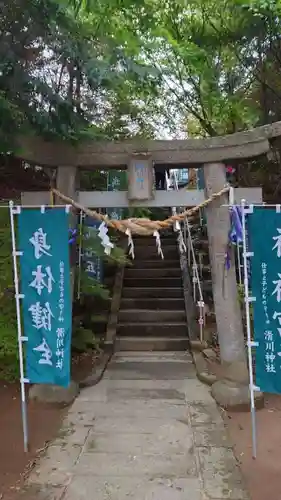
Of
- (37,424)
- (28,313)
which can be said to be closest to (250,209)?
(28,313)

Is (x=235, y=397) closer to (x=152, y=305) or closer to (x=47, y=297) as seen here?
(x=47, y=297)

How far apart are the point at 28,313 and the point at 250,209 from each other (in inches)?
97.0

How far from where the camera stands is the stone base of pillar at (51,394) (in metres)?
5.58

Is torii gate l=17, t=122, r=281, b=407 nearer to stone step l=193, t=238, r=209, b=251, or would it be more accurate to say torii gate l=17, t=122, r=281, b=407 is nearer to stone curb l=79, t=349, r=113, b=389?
stone curb l=79, t=349, r=113, b=389

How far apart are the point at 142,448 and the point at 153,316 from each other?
461cm

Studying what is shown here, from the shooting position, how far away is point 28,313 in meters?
4.73

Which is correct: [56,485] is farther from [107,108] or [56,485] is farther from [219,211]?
[107,108]

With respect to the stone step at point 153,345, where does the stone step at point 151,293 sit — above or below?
above

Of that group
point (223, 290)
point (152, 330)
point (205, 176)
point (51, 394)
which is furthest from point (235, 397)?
point (152, 330)

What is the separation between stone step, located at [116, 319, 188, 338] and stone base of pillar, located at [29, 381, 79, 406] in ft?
9.73

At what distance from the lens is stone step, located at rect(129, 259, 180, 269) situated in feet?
36.0

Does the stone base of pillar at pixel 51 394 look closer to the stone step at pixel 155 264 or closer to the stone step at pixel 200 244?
the stone step at pixel 155 264

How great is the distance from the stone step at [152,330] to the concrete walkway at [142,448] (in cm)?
196

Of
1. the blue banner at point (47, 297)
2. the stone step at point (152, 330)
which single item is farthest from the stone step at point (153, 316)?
the blue banner at point (47, 297)
